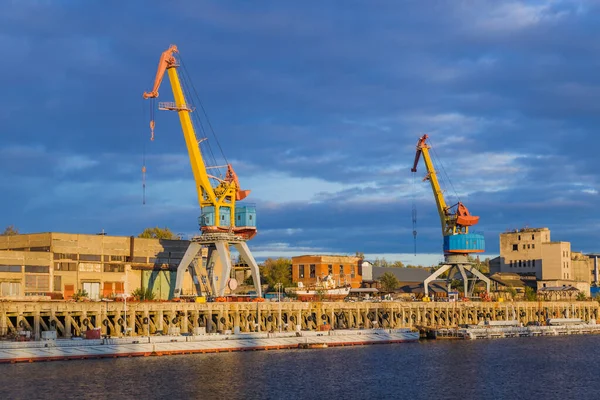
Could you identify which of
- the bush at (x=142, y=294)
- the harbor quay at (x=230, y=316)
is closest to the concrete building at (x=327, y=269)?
the harbor quay at (x=230, y=316)

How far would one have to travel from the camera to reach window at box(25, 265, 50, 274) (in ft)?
415

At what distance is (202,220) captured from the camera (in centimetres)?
13750

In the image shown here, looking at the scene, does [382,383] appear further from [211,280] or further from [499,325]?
[499,325]

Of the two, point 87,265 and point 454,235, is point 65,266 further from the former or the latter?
point 454,235

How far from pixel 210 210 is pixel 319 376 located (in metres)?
55.8

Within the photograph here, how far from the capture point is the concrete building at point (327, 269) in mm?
186625

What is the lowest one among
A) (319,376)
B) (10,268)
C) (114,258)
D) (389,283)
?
(319,376)

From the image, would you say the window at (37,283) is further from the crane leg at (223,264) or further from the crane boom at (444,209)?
the crane boom at (444,209)

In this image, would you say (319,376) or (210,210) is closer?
(319,376)

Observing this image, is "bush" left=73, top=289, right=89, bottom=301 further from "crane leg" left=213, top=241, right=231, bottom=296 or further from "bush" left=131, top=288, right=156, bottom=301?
"crane leg" left=213, top=241, right=231, bottom=296

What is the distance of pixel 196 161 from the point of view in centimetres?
13800

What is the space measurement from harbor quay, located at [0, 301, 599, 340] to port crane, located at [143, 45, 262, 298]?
10.1m

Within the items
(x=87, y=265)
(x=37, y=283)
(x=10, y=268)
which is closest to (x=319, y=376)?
(x=10, y=268)

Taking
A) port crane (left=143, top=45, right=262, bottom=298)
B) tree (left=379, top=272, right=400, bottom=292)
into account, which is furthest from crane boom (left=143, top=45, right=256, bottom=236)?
tree (left=379, top=272, right=400, bottom=292)
